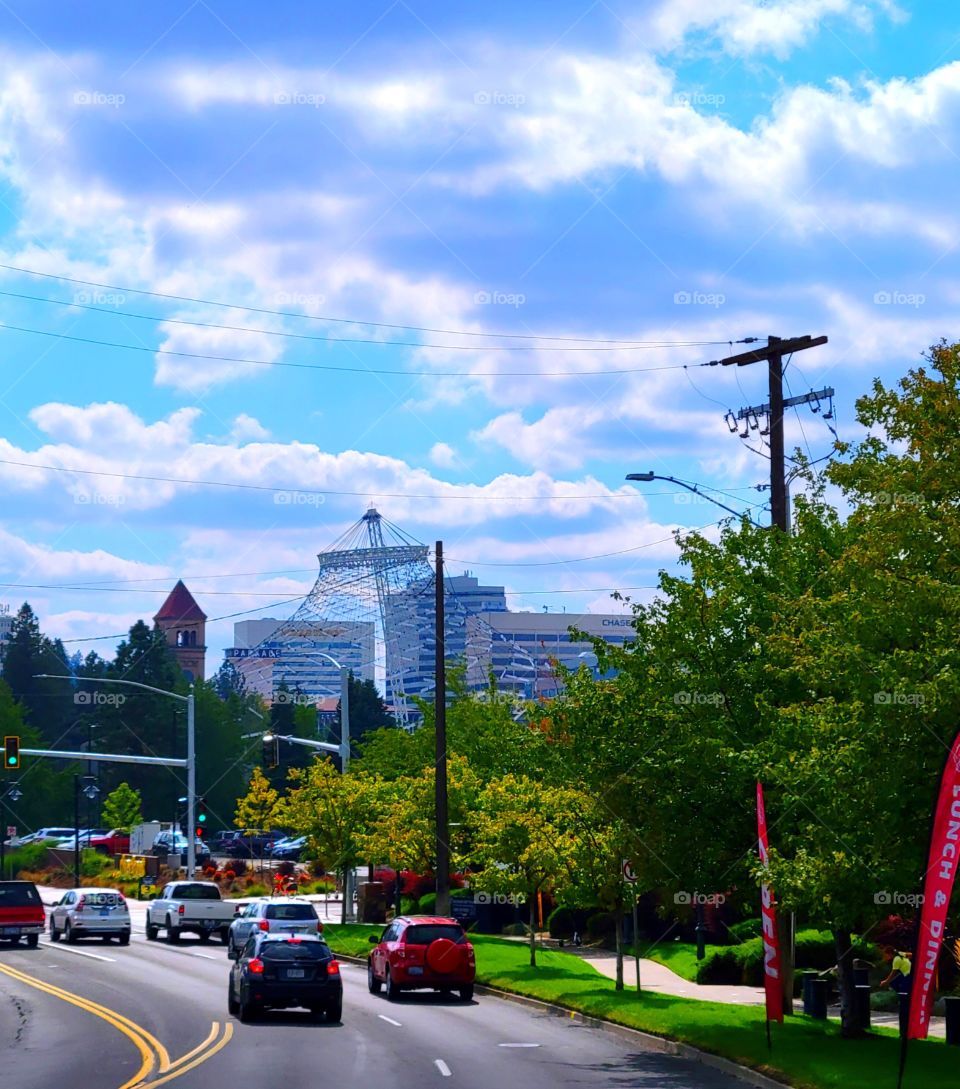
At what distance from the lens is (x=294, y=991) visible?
2723 cm

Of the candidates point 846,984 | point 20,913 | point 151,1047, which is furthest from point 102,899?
point 846,984

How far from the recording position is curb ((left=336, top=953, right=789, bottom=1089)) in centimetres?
2086

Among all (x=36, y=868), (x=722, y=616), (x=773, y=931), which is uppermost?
(x=722, y=616)

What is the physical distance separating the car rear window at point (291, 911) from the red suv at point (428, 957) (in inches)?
239

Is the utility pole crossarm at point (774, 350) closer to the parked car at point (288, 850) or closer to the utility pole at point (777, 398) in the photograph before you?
the utility pole at point (777, 398)

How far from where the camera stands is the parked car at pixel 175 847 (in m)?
87.4

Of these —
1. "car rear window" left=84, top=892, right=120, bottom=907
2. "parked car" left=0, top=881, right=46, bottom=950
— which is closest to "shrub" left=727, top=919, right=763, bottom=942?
"car rear window" left=84, top=892, right=120, bottom=907

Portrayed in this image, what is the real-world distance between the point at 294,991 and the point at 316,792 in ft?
74.8

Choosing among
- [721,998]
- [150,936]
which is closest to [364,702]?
[150,936]

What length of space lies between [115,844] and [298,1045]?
77.9 metres

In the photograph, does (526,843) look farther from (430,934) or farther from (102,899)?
(102,899)

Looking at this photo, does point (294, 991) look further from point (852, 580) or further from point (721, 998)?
point (852, 580)

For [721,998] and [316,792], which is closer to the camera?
[721,998]

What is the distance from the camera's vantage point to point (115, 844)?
9844 cm
